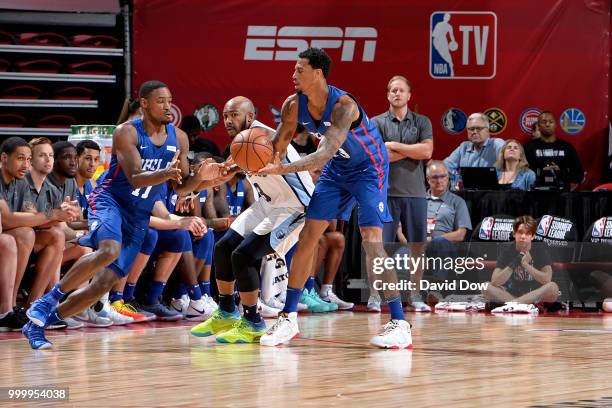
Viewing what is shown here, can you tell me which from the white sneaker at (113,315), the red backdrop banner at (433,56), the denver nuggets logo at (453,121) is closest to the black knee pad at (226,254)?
the white sneaker at (113,315)

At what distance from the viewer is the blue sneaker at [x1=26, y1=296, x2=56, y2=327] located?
21.2ft

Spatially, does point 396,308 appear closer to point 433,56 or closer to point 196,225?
point 196,225

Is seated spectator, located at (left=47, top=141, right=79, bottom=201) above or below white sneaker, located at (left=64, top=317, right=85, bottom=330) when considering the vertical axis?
above

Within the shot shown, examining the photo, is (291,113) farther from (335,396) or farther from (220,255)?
(335,396)

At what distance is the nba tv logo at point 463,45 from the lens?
13.0 metres

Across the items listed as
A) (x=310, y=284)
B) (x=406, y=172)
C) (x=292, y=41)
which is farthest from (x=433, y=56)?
(x=310, y=284)

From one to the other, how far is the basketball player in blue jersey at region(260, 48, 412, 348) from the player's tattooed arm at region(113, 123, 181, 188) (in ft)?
2.50

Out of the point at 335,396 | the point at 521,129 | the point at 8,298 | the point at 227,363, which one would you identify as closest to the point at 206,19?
the point at 521,129

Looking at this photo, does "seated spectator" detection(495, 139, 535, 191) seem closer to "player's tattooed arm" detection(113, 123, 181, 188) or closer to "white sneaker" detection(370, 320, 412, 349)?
"white sneaker" detection(370, 320, 412, 349)

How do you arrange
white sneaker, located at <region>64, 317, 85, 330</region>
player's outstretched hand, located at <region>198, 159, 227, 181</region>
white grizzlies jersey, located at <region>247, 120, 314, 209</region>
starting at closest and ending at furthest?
1. player's outstretched hand, located at <region>198, 159, 227, 181</region>
2. white grizzlies jersey, located at <region>247, 120, 314, 209</region>
3. white sneaker, located at <region>64, 317, 85, 330</region>

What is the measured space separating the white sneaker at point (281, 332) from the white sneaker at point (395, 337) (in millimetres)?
532

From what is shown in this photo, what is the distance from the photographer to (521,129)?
1296 cm

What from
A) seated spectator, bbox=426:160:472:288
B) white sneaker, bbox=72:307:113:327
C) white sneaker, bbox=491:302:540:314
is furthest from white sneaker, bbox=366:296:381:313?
white sneaker, bbox=72:307:113:327

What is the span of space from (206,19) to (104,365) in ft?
24.9
